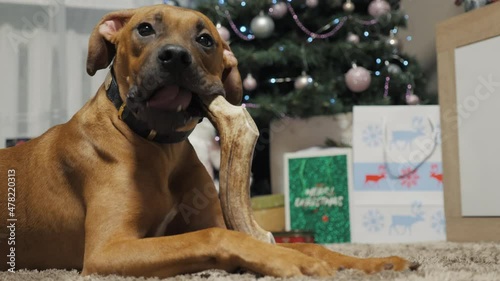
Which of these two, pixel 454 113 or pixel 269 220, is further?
pixel 269 220

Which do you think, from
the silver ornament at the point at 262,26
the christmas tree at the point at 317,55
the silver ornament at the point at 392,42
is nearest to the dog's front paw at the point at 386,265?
the christmas tree at the point at 317,55

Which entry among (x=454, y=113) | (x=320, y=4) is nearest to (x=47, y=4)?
(x=320, y=4)

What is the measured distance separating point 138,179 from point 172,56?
0.31m

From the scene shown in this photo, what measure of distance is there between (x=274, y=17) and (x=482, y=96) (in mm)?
1438

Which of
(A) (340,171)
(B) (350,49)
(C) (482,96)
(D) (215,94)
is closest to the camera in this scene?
(D) (215,94)

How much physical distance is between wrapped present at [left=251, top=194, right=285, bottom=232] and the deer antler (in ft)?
5.99

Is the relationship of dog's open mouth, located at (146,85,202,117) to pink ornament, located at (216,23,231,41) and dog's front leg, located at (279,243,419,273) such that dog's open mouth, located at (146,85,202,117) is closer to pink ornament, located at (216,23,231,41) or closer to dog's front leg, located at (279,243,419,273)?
dog's front leg, located at (279,243,419,273)

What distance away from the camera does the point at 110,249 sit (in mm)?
1235

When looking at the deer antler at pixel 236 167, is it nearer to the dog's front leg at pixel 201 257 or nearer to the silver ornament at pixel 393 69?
the dog's front leg at pixel 201 257

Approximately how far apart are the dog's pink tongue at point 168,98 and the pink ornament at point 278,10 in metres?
2.19

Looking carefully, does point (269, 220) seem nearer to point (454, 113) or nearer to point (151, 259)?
point (454, 113)

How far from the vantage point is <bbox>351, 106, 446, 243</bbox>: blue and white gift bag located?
291 cm

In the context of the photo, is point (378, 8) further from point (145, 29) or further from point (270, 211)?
point (145, 29)

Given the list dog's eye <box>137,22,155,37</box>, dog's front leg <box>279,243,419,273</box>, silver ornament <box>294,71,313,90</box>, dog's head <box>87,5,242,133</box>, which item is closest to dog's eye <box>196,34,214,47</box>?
dog's head <box>87,5,242,133</box>
